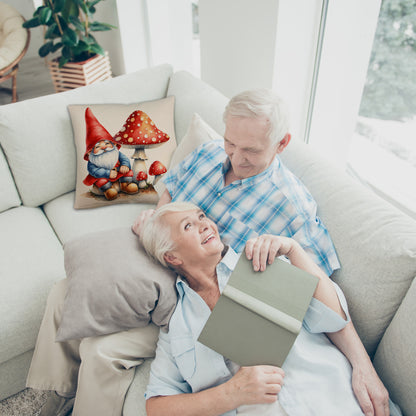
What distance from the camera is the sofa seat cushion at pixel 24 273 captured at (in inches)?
48.6

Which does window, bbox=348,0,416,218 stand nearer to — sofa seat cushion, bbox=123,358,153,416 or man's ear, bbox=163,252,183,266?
man's ear, bbox=163,252,183,266

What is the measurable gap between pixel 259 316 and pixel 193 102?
1213 mm

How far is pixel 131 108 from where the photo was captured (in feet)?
5.40

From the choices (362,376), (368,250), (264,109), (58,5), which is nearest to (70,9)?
(58,5)

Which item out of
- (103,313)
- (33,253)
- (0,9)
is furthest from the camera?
(0,9)

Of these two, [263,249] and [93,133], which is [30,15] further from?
[263,249]

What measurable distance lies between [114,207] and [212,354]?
37.5 inches

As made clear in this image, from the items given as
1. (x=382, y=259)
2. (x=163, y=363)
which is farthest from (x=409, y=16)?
(x=163, y=363)

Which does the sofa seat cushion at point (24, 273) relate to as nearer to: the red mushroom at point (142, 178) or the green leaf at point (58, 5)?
the red mushroom at point (142, 178)

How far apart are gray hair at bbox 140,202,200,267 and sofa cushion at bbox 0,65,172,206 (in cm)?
83

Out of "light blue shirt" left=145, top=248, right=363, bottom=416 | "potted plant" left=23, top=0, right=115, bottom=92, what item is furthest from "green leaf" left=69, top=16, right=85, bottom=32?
"light blue shirt" left=145, top=248, right=363, bottom=416

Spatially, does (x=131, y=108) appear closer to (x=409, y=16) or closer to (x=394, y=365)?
(x=409, y=16)

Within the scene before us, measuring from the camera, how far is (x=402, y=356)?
0.88 m

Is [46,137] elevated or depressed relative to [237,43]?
depressed
